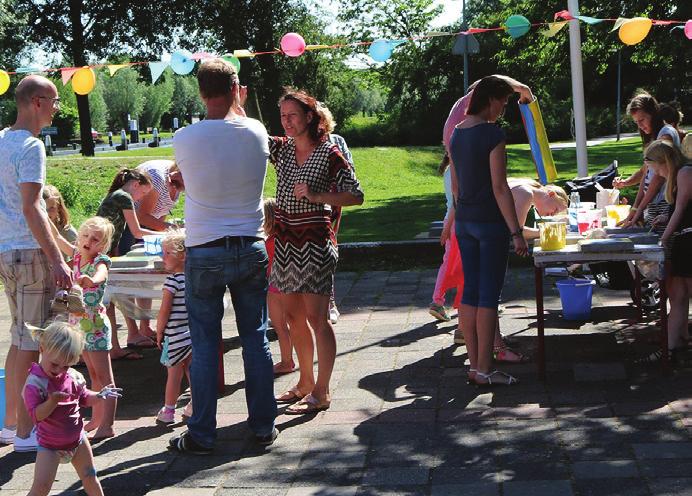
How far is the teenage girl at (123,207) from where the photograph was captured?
22.7ft

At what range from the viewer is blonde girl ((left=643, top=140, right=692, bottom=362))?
20.0ft

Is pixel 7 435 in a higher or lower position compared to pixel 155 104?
lower

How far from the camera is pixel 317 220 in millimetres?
5504

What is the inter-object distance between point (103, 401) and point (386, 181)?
63.0 feet

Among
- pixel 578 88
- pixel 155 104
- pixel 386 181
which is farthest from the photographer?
pixel 155 104

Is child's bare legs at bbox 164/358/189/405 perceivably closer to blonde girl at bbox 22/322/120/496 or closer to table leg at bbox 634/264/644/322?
blonde girl at bbox 22/322/120/496

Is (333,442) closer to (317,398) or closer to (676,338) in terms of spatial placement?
(317,398)

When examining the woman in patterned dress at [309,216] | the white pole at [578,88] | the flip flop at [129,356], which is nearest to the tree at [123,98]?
the white pole at [578,88]

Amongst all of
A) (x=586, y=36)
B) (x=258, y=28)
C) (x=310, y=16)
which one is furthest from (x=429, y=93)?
(x=586, y=36)

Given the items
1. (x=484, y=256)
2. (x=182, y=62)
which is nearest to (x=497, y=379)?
(x=484, y=256)

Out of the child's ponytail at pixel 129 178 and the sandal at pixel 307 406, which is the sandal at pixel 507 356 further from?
the child's ponytail at pixel 129 178

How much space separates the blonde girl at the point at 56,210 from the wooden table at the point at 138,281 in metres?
0.49

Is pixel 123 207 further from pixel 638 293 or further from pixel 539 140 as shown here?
pixel 638 293

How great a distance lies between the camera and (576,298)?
7535 mm
